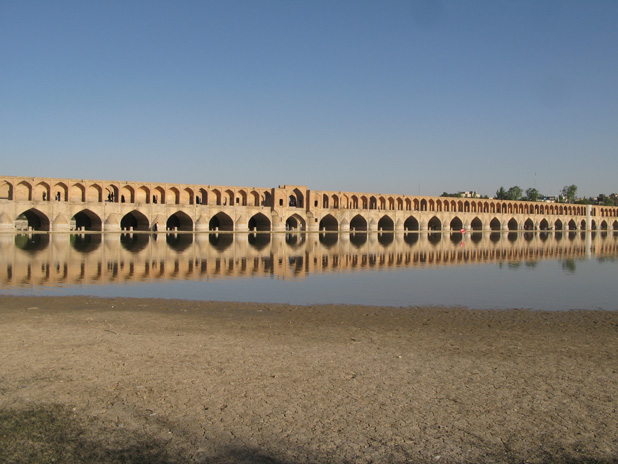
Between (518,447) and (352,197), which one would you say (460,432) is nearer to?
(518,447)

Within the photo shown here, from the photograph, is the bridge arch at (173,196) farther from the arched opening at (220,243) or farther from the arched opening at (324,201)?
the arched opening at (324,201)

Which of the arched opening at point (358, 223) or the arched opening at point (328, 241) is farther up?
the arched opening at point (358, 223)

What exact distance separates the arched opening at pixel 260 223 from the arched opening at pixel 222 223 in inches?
108

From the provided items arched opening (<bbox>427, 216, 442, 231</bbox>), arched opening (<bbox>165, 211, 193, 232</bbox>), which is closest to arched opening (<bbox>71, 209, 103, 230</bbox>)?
arched opening (<bbox>165, 211, 193, 232</bbox>)

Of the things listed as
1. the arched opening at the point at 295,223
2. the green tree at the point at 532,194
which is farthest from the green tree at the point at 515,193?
the arched opening at the point at 295,223

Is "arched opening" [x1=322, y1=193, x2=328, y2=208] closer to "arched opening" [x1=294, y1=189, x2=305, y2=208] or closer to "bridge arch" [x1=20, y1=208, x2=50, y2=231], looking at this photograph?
"arched opening" [x1=294, y1=189, x2=305, y2=208]

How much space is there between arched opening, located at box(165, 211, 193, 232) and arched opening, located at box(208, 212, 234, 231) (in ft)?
8.83

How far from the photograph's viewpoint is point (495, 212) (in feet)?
233

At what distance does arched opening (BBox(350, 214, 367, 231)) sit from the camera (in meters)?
56.9

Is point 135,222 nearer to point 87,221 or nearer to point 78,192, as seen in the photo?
point 87,221

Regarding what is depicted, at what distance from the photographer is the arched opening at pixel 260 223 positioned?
49750 mm

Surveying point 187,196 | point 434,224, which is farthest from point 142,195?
point 434,224

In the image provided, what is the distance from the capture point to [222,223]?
48.4 m

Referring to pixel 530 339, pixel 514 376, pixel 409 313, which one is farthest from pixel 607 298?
pixel 514 376
